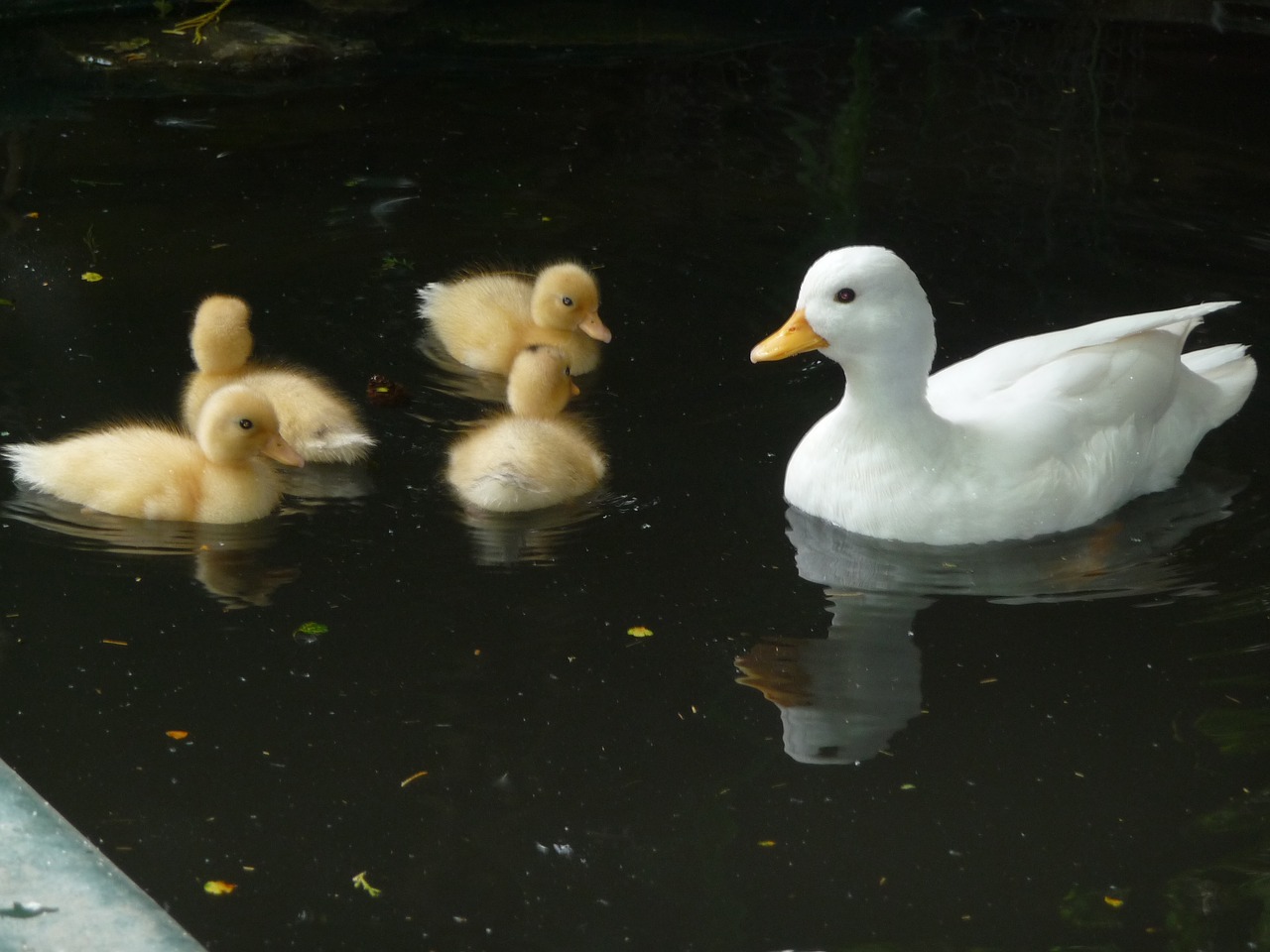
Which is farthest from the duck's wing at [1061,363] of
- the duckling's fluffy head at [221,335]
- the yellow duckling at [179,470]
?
the duckling's fluffy head at [221,335]

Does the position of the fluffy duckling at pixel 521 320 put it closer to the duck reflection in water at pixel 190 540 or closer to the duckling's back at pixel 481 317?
the duckling's back at pixel 481 317

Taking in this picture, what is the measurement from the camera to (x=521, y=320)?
5.48 metres

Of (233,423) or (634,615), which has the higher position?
(233,423)

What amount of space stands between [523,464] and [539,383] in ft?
1.84

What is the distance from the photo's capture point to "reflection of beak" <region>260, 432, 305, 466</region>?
4.47 meters

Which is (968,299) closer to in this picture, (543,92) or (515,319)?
(515,319)

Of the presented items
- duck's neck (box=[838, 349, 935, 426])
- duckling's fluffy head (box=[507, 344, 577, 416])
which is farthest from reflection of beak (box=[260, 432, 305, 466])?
duck's neck (box=[838, 349, 935, 426])

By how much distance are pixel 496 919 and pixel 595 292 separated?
2.72 m

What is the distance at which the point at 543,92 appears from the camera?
7.87m

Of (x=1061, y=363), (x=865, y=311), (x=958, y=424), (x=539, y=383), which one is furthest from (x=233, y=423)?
(x=1061, y=363)

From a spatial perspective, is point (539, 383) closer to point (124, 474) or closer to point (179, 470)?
point (179, 470)

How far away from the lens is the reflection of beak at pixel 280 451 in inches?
176

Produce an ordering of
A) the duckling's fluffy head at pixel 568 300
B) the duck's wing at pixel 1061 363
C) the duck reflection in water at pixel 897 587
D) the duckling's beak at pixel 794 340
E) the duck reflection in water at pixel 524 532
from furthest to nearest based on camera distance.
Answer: the duckling's fluffy head at pixel 568 300, the duck's wing at pixel 1061 363, the duckling's beak at pixel 794 340, the duck reflection in water at pixel 524 532, the duck reflection in water at pixel 897 587

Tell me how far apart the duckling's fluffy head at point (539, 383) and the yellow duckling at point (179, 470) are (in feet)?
2.66
